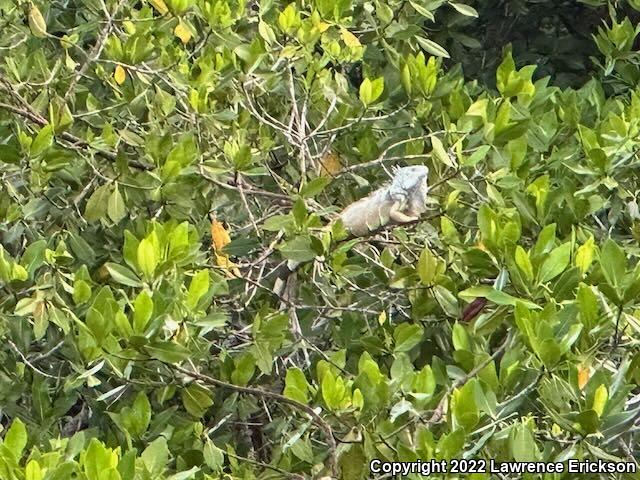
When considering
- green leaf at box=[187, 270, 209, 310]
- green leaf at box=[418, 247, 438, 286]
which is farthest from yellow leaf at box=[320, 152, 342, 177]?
green leaf at box=[187, 270, 209, 310]

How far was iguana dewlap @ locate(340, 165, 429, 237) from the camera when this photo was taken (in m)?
2.27

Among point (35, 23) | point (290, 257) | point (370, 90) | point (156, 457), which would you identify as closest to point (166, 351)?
point (156, 457)

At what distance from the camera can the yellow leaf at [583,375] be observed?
5.07ft

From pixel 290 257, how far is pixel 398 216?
14.1 inches

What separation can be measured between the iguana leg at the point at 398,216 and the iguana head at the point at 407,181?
34 mm

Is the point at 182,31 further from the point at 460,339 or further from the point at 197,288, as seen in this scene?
the point at 460,339

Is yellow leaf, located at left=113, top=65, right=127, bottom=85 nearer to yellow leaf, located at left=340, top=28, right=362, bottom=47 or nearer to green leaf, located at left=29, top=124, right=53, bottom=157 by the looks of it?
green leaf, located at left=29, top=124, right=53, bottom=157

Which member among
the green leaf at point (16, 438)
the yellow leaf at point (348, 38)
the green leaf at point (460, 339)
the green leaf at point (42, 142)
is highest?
the yellow leaf at point (348, 38)

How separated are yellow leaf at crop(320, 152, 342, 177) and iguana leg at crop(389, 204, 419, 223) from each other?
0.35 meters

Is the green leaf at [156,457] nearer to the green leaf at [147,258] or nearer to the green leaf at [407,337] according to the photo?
the green leaf at [147,258]

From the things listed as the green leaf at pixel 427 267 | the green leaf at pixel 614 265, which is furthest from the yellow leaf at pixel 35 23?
the green leaf at pixel 614 265

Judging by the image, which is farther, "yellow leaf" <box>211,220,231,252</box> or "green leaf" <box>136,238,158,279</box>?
"yellow leaf" <box>211,220,231,252</box>

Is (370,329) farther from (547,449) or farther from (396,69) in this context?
(396,69)

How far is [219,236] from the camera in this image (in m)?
2.28
